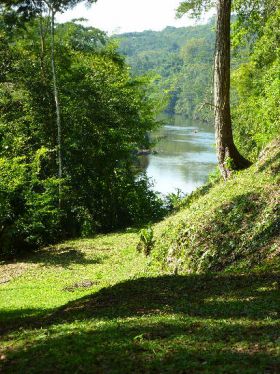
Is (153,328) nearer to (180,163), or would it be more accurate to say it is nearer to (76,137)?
(76,137)

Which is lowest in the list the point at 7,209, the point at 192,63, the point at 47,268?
the point at 47,268

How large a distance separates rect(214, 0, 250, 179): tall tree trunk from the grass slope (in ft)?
3.46

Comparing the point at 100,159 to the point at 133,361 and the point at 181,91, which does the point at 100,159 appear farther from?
the point at 181,91

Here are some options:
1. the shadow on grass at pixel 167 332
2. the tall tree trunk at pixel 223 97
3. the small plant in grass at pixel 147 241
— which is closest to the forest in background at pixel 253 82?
the tall tree trunk at pixel 223 97

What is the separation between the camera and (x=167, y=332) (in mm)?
5551

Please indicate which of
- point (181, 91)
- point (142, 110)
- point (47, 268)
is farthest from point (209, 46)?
point (47, 268)

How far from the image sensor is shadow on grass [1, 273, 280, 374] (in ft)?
15.1

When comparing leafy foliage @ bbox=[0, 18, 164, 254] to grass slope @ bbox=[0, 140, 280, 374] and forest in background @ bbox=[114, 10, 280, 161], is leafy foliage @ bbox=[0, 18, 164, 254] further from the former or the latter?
grass slope @ bbox=[0, 140, 280, 374]

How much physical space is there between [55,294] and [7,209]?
22.1 feet

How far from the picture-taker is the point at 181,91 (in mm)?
155750

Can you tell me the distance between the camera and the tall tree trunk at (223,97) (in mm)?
12875

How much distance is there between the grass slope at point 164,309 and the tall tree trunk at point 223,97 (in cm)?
106

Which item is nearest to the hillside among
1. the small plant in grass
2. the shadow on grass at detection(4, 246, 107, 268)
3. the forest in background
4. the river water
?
the small plant in grass

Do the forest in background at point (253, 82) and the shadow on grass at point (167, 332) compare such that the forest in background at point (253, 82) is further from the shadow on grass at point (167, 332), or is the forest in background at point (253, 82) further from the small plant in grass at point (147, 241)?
the shadow on grass at point (167, 332)
